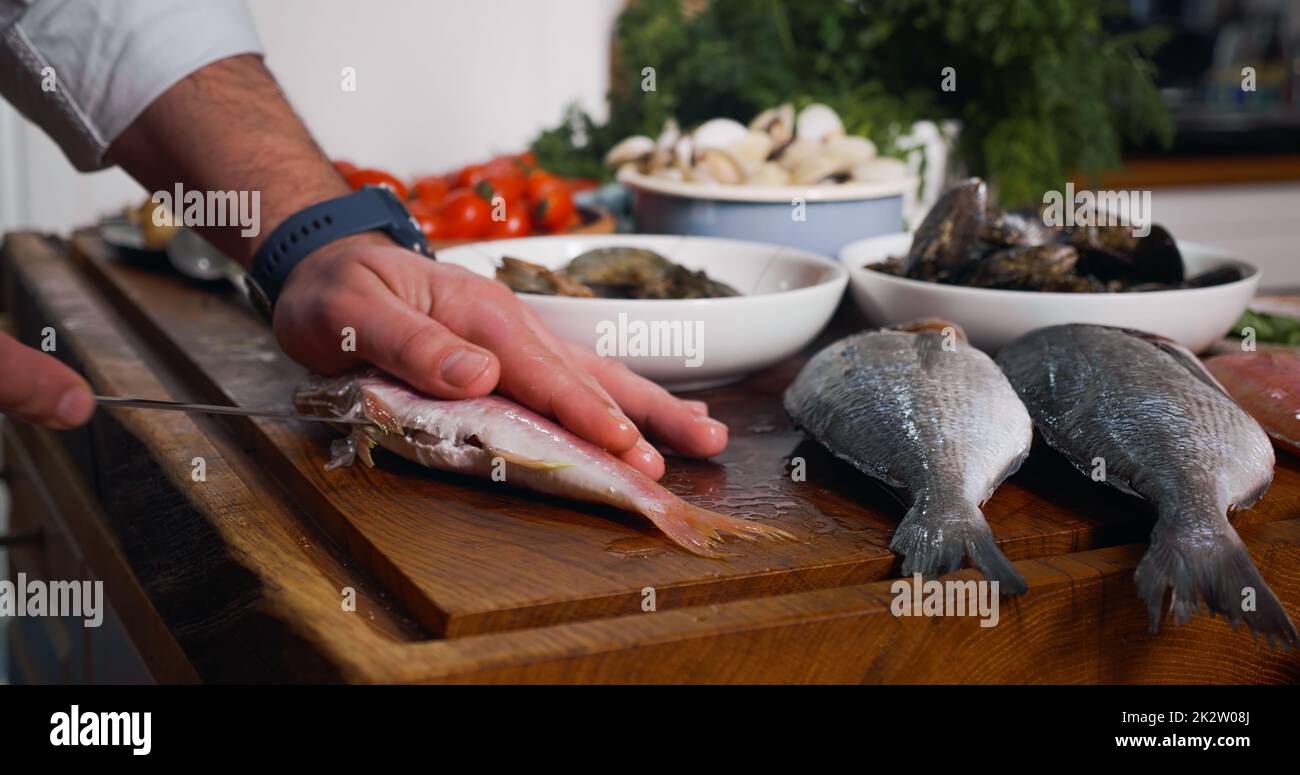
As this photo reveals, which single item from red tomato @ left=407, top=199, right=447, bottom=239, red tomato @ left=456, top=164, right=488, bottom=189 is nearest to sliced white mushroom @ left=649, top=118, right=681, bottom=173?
red tomato @ left=407, top=199, right=447, bottom=239

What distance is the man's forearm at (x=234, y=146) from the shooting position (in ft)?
4.22

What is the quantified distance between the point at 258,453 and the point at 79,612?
71cm

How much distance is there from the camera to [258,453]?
3.70 ft

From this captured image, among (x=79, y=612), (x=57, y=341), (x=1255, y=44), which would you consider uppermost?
(x=1255, y=44)

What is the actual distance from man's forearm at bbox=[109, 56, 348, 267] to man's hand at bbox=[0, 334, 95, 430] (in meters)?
0.53

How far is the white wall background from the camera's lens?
4.07 meters

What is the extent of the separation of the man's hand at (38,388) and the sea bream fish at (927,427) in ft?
1.87

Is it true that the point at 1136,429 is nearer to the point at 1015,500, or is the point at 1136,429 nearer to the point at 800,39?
the point at 1015,500

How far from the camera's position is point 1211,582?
77 cm

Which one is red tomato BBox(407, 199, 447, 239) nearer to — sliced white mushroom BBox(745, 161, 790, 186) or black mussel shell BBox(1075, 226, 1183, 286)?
sliced white mushroom BBox(745, 161, 790, 186)

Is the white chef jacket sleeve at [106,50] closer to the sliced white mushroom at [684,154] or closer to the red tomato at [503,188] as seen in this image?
the sliced white mushroom at [684,154]

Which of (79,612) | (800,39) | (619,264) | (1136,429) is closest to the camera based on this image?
(1136,429)

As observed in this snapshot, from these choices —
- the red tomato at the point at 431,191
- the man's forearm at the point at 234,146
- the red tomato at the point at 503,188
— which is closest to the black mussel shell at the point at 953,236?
the man's forearm at the point at 234,146
